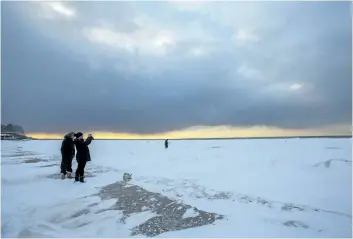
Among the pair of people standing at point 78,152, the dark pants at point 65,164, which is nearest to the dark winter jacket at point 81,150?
the pair of people standing at point 78,152

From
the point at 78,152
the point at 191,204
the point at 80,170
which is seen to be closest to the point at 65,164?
the point at 80,170

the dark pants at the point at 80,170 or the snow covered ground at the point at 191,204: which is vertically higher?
the dark pants at the point at 80,170

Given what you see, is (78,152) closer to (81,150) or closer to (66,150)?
(81,150)

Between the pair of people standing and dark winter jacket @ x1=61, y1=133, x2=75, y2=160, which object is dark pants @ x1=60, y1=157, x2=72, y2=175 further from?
dark winter jacket @ x1=61, y1=133, x2=75, y2=160

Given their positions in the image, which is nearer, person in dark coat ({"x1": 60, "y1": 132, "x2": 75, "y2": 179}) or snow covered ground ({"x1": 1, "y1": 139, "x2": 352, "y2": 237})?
snow covered ground ({"x1": 1, "y1": 139, "x2": 352, "y2": 237})

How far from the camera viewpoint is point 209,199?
7.21 m

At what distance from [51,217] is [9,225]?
0.80m

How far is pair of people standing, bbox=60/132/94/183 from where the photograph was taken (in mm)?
9273

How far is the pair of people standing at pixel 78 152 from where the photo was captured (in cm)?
927

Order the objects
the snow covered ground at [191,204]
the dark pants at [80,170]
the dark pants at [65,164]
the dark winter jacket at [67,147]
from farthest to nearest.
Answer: the dark pants at [65,164] → the dark winter jacket at [67,147] → the dark pants at [80,170] → the snow covered ground at [191,204]

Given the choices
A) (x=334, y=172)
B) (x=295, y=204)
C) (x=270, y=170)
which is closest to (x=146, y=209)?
(x=295, y=204)

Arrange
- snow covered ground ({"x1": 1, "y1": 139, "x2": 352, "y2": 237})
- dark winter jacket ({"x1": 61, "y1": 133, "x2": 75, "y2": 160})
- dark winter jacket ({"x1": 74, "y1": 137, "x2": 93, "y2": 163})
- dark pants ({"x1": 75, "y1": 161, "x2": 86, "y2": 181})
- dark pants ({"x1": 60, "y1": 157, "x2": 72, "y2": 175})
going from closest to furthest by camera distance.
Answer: snow covered ground ({"x1": 1, "y1": 139, "x2": 352, "y2": 237})
dark winter jacket ({"x1": 74, "y1": 137, "x2": 93, "y2": 163})
dark pants ({"x1": 75, "y1": 161, "x2": 86, "y2": 181})
dark winter jacket ({"x1": 61, "y1": 133, "x2": 75, "y2": 160})
dark pants ({"x1": 60, "y1": 157, "x2": 72, "y2": 175})

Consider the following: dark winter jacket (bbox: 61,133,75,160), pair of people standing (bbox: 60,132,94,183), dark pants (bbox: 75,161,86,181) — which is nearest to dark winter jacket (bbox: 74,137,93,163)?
pair of people standing (bbox: 60,132,94,183)

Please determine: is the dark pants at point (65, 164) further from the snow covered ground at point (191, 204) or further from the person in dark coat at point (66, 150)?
the snow covered ground at point (191, 204)
